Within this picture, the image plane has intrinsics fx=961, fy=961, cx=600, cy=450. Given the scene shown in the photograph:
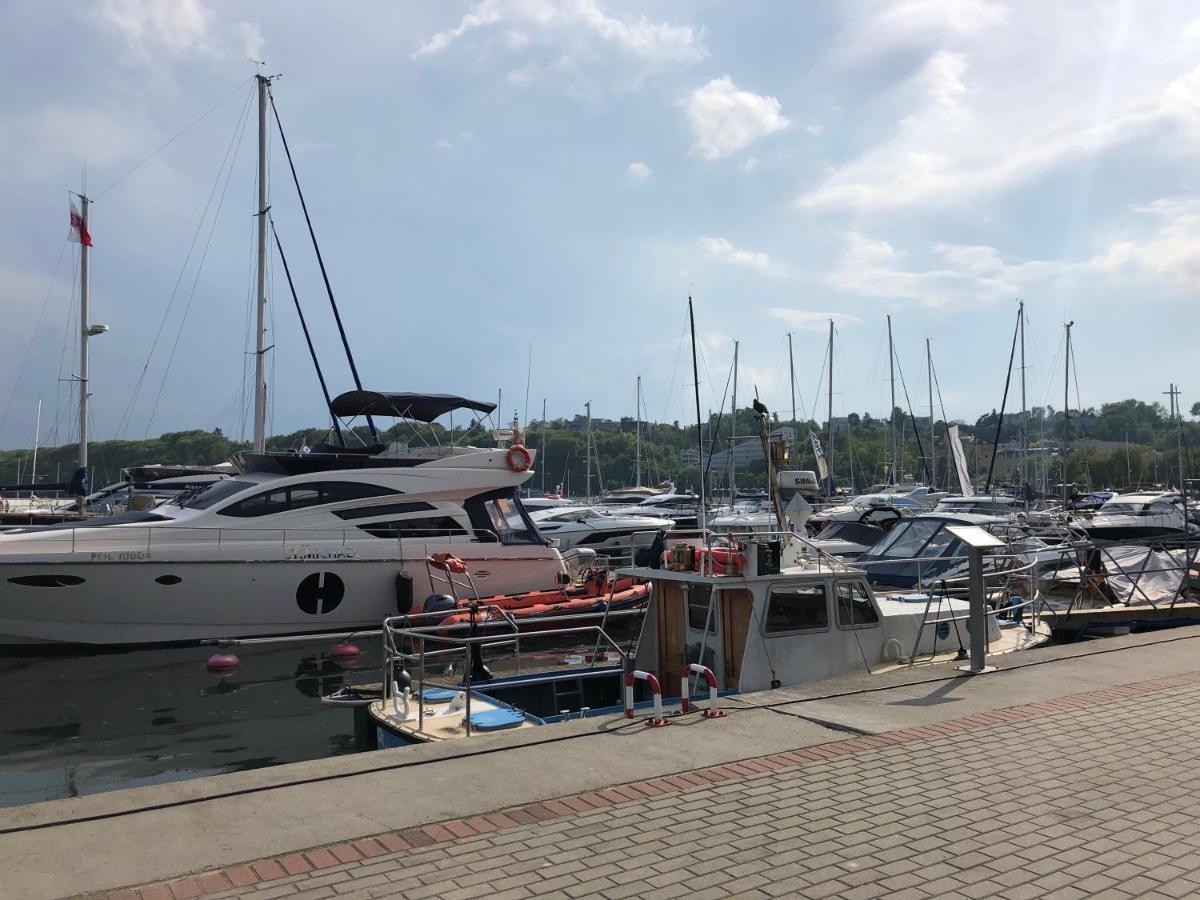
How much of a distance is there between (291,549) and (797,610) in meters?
10.3

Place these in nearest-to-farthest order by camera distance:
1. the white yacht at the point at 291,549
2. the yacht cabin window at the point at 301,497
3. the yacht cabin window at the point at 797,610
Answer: the yacht cabin window at the point at 797,610
the white yacht at the point at 291,549
the yacht cabin window at the point at 301,497

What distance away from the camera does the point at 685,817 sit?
18.6 ft

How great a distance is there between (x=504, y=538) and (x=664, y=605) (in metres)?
8.76

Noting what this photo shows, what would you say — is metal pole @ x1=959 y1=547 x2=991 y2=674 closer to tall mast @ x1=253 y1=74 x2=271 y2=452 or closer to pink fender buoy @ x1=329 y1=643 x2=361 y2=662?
pink fender buoy @ x1=329 y1=643 x2=361 y2=662

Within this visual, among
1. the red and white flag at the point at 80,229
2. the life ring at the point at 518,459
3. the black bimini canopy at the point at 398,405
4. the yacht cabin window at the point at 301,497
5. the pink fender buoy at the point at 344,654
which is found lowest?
the pink fender buoy at the point at 344,654

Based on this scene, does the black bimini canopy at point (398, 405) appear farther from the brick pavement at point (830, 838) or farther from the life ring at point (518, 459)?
the brick pavement at point (830, 838)

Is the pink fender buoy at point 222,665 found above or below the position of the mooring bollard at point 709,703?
below

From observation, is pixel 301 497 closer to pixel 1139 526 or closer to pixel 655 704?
pixel 655 704

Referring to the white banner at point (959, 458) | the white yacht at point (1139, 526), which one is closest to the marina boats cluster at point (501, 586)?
the white yacht at point (1139, 526)

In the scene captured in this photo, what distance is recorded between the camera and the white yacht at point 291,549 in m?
15.9

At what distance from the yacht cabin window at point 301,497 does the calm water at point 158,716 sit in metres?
2.59

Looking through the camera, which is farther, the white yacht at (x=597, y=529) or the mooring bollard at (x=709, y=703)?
the white yacht at (x=597, y=529)

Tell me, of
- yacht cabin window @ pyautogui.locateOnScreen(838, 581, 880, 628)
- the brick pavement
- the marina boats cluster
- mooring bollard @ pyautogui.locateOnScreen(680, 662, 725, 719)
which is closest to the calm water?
the marina boats cluster

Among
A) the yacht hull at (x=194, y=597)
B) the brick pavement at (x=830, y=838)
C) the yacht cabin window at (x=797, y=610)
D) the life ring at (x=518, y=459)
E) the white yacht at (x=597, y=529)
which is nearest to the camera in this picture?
the brick pavement at (x=830, y=838)
